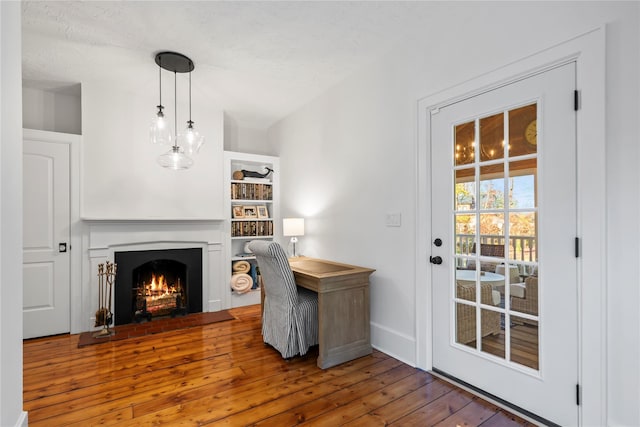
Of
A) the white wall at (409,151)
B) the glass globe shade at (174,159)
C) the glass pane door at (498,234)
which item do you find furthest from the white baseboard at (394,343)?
the glass globe shade at (174,159)

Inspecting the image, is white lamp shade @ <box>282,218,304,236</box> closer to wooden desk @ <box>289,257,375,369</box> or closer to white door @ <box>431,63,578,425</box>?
wooden desk @ <box>289,257,375,369</box>

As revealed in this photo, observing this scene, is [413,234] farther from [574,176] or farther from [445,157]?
[574,176]

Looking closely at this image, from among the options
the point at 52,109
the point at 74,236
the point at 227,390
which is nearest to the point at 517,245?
the point at 227,390

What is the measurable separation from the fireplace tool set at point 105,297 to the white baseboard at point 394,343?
2720 mm

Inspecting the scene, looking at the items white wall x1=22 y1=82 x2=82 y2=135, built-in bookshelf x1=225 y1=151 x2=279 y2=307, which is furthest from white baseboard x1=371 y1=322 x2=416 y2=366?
white wall x1=22 y1=82 x2=82 y2=135

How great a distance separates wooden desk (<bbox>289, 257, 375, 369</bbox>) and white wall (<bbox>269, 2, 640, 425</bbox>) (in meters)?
0.21

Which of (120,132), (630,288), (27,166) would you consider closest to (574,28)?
(630,288)

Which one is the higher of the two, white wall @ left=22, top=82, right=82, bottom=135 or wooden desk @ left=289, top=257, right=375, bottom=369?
white wall @ left=22, top=82, right=82, bottom=135

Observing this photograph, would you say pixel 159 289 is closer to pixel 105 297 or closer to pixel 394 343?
pixel 105 297

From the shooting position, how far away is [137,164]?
3.68 metres

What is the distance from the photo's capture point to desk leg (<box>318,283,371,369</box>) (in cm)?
253

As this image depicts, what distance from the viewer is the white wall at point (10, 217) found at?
1169mm

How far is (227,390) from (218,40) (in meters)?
2.74

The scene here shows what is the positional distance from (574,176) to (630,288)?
1.96ft
